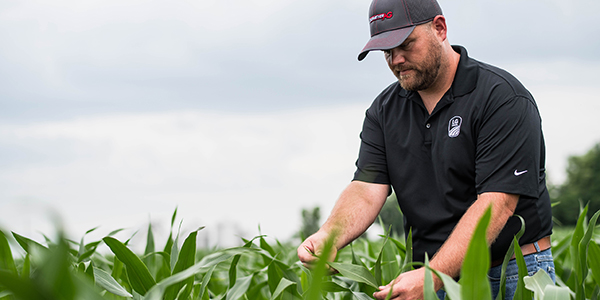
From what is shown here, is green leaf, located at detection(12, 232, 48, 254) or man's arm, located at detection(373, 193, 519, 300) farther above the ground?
green leaf, located at detection(12, 232, 48, 254)

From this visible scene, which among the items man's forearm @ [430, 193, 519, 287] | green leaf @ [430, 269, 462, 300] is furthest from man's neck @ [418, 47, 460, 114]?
green leaf @ [430, 269, 462, 300]

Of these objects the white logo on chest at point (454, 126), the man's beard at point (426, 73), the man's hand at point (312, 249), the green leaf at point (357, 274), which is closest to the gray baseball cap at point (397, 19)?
the man's beard at point (426, 73)

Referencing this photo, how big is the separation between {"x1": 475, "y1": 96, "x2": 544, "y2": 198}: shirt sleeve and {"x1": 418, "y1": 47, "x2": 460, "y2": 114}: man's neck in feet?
0.86

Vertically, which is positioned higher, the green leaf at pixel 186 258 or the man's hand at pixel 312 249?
the green leaf at pixel 186 258

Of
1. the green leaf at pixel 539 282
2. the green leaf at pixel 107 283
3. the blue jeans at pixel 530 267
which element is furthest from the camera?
the blue jeans at pixel 530 267

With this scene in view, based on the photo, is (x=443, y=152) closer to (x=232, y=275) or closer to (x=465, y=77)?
(x=465, y=77)

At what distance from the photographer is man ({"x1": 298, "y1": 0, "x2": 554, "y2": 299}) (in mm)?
1583

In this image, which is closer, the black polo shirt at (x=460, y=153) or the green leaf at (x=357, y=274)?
the green leaf at (x=357, y=274)

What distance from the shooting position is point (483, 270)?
642 mm

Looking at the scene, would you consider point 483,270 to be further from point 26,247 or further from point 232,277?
point 26,247

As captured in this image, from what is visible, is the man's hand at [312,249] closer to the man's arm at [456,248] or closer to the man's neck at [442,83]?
the man's arm at [456,248]

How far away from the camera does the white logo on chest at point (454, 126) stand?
179cm

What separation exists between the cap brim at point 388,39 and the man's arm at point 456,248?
0.65 meters

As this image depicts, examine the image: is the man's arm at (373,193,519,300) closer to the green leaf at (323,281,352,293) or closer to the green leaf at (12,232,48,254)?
the green leaf at (323,281,352,293)
